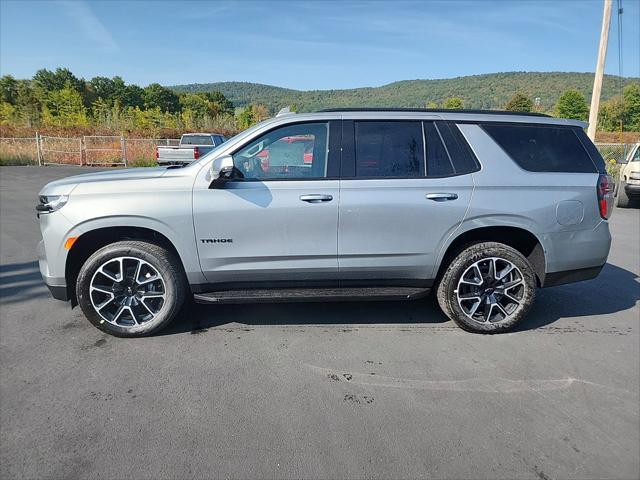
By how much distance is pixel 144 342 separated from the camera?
354cm

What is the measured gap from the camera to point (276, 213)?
343cm

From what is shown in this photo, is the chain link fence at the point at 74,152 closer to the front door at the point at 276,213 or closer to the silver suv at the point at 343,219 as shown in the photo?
the silver suv at the point at 343,219

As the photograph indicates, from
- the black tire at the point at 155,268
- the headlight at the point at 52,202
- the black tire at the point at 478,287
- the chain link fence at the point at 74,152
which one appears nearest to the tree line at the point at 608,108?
the chain link fence at the point at 74,152

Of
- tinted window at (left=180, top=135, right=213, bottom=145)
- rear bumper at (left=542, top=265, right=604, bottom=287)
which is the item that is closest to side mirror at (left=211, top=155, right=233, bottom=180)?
rear bumper at (left=542, top=265, right=604, bottom=287)

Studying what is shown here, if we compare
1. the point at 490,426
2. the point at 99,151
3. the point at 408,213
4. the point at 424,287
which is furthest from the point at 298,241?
the point at 99,151

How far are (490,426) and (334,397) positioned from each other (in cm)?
97

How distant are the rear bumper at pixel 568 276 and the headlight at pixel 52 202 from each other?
14.0 ft

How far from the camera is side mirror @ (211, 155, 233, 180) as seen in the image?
3.27m

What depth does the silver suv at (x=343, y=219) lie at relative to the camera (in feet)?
11.3

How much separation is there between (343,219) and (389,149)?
0.77m

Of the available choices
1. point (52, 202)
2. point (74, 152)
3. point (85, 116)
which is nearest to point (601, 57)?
point (52, 202)

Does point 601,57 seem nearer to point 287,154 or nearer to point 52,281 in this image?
point 287,154

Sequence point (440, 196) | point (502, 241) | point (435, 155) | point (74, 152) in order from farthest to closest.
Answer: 1. point (74, 152)
2. point (502, 241)
3. point (435, 155)
4. point (440, 196)

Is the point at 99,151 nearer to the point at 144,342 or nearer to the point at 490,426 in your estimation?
the point at 144,342
